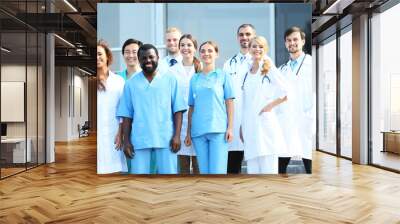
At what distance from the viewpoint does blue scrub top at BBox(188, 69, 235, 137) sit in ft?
21.9

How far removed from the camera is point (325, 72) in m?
11.2

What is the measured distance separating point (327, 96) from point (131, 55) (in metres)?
6.15

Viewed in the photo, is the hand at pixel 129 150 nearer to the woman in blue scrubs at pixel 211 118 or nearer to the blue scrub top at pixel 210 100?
the woman in blue scrubs at pixel 211 118

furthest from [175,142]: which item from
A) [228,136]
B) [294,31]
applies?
[294,31]

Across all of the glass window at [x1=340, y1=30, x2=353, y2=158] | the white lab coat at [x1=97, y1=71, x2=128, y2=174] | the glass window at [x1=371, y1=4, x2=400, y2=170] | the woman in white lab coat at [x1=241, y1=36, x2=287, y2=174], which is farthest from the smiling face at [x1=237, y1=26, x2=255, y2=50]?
the glass window at [x1=340, y1=30, x2=353, y2=158]

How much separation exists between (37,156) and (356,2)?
21.9 feet

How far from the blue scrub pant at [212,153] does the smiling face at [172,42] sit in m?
1.45

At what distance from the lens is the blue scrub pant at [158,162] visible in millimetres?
6750

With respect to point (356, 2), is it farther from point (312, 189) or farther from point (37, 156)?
point (37, 156)

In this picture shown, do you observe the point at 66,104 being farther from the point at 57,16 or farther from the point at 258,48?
the point at 258,48

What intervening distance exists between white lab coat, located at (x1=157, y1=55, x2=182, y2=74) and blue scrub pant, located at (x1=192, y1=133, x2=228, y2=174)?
46.6 inches

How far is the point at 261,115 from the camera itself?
6.76 meters

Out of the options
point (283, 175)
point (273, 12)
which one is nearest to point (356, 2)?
point (273, 12)

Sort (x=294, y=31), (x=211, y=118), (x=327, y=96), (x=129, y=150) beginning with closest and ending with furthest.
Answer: (x=211, y=118) → (x=129, y=150) → (x=294, y=31) → (x=327, y=96)
